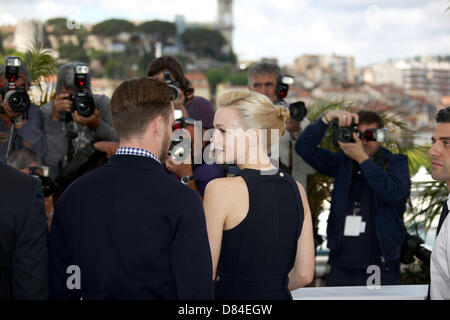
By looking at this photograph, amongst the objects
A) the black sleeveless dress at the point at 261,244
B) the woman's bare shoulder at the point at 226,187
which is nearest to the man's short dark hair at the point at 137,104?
the woman's bare shoulder at the point at 226,187

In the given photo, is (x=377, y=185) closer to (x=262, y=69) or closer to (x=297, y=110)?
(x=297, y=110)

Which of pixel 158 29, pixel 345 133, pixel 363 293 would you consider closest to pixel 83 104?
pixel 345 133

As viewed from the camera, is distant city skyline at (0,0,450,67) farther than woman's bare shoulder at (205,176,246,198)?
Yes

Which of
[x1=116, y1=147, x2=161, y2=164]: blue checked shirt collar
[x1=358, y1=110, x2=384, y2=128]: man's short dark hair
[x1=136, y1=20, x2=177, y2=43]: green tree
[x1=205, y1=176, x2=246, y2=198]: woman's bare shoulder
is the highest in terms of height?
[x1=136, y1=20, x2=177, y2=43]: green tree

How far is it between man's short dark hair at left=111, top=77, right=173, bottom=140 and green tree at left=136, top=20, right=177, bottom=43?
6446 cm

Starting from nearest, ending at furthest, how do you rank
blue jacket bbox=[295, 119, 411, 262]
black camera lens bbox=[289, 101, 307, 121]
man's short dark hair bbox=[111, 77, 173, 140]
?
man's short dark hair bbox=[111, 77, 173, 140]
blue jacket bbox=[295, 119, 411, 262]
black camera lens bbox=[289, 101, 307, 121]

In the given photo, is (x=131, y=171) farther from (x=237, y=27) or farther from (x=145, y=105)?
(x=237, y=27)

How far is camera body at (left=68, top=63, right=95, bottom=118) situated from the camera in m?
2.87

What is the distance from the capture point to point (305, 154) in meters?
2.93

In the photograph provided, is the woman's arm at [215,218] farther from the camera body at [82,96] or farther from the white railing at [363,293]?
the camera body at [82,96]

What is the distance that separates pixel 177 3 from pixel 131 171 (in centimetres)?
10289

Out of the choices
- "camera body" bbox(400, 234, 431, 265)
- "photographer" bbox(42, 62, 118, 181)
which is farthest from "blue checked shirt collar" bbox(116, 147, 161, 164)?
"photographer" bbox(42, 62, 118, 181)

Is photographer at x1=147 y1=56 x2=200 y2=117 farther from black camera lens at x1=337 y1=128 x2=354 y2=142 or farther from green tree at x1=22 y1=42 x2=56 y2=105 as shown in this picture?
green tree at x1=22 y1=42 x2=56 y2=105

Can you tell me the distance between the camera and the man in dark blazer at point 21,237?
1.22m
